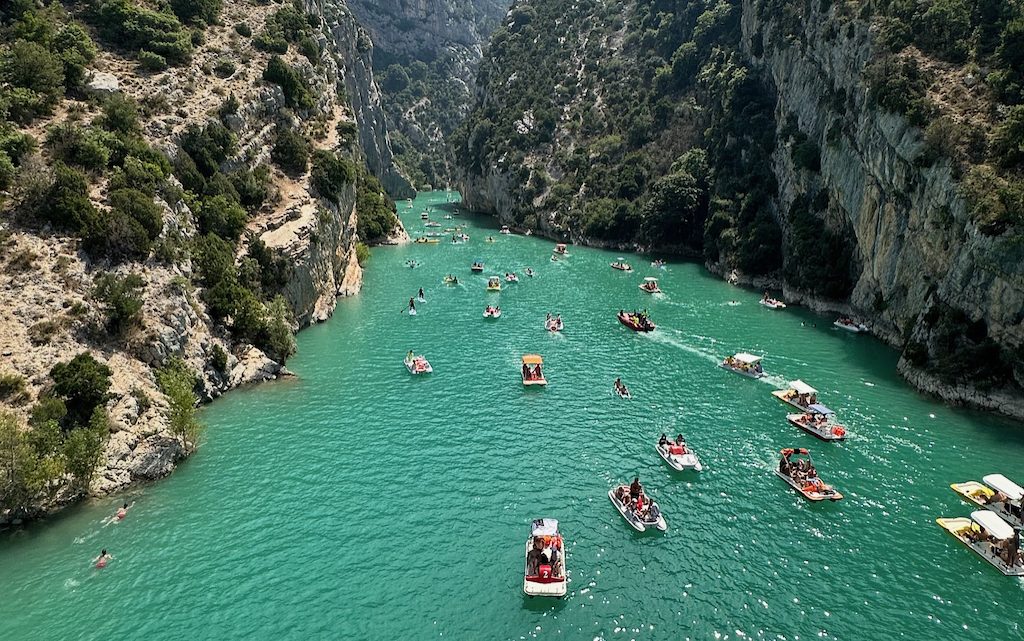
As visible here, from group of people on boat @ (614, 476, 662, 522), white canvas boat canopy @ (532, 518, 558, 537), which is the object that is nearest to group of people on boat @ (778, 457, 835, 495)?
group of people on boat @ (614, 476, 662, 522)

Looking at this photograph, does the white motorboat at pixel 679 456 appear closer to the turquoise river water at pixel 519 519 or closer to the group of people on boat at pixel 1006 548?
the turquoise river water at pixel 519 519

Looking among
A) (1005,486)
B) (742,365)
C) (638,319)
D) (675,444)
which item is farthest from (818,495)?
(638,319)

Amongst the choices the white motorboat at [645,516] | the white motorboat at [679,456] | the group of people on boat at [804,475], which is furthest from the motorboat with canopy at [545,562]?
the group of people on boat at [804,475]

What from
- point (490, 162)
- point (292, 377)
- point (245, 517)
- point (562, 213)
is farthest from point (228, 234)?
point (490, 162)

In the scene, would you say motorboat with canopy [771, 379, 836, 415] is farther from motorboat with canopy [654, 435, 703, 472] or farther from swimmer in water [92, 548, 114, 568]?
swimmer in water [92, 548, 114, 568]

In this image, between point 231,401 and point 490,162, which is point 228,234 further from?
point 490,162
